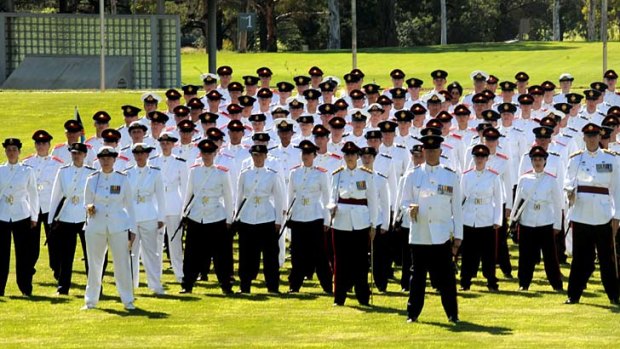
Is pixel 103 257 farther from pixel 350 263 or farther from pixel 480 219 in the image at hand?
pixel 480 219

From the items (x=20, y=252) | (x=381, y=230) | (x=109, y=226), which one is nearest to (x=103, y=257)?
(x=109, y=226)

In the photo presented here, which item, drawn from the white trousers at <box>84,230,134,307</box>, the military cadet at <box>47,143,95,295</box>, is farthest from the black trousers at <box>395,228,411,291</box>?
the military cadet at <box>47,143,95,295</box>

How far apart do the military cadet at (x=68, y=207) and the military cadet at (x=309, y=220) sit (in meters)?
2.46

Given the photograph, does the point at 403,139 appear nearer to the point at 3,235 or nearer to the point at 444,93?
the point at 444,93

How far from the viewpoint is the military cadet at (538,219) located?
19328mm

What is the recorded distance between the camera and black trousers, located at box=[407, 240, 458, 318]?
1644 cm

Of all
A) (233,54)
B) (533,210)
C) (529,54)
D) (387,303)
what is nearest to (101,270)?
(387,303)

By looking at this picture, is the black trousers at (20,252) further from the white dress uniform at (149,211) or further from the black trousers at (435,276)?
the black trousers at (435,276)

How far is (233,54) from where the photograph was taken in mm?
75812

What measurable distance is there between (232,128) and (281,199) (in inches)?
71.6

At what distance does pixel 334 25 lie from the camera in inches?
3398

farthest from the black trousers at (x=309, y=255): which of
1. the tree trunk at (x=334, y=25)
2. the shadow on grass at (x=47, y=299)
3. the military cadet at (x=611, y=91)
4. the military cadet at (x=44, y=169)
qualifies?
the tree trunk at (x=334, y=25)

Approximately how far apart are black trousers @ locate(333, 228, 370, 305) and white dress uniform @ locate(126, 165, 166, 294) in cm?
232

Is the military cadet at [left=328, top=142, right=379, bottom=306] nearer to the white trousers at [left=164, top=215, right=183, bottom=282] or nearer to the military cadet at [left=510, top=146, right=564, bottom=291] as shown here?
the military cadet at [left=510, top=146, right=564, bottom=291]
